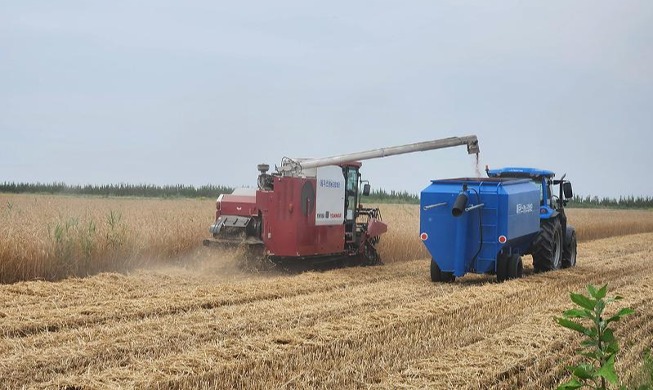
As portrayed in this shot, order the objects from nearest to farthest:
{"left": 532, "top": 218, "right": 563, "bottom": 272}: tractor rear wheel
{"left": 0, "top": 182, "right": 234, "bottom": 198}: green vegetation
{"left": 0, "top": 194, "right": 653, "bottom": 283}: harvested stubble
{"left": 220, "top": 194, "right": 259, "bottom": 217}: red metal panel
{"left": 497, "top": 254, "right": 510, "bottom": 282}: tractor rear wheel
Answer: {"left": 0, "top": 194, "right": 653, "bottom": 283}: harvested stubble < {"left": 497, "top": 254, "right": 510, "bottom": 282}: tractor rear wheel < {"left": 220, "top": 194, "right": 259, "bottom": 217}: red metal panel < {"left": 532, "top": 218, "right": 563, "bottom": 272}: tractor rear wheel < {"left": 0, "top": 182, "right": 234, "bottom": 198}: green vegetation

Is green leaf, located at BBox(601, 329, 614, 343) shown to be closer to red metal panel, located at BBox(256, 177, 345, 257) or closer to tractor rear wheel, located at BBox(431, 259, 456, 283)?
tractor rear wheel, located at BBox(431, 259, 456, 283)

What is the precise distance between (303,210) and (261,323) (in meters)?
6.08

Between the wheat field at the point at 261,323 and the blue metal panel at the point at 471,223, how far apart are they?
0.64 m

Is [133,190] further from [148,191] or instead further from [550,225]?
[550,225]

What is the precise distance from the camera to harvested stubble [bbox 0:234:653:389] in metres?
6.87

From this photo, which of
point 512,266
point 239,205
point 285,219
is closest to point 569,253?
point 512,266

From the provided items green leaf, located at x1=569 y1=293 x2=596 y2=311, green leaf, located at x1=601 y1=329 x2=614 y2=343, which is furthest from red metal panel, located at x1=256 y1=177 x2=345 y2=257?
green leaf, located at x1=569 y1=293 x2=596 y2=311

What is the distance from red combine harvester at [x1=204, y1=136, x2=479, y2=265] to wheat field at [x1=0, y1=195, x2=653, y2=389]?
56cm

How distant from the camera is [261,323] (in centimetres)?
930

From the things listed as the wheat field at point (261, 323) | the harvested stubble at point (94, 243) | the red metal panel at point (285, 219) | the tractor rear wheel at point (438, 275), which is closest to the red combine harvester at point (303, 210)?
the red metal panel at point (285, 219)

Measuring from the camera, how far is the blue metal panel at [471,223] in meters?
14.2

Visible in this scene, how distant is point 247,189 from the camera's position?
16125 mm

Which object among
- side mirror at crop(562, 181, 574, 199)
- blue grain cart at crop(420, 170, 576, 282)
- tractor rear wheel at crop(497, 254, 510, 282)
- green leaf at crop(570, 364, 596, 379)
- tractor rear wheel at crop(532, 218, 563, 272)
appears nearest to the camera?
green leaf at crop(570, 364, 596, 379)

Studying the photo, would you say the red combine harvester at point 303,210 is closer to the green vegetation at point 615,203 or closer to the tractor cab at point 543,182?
the tractor cab at point 543,182
